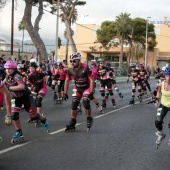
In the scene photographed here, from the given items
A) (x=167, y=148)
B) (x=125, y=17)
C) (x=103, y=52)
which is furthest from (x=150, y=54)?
(x=167, y=148)

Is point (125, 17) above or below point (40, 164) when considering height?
above

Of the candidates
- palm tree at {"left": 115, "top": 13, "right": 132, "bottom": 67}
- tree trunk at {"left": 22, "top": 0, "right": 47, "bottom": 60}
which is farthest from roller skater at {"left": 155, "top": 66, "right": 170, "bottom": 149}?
palm tree at {"left": 115, "top": 13, "right": 132, "bottom": 67}

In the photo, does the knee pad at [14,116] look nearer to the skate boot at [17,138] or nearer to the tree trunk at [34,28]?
the skate boot at [17,138]

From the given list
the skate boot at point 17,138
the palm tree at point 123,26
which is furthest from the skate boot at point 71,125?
the palm tree at point 123,26

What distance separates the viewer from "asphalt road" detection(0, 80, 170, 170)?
6.82 metres

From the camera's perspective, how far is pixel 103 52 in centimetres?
8106

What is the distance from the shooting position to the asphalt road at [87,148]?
682cm

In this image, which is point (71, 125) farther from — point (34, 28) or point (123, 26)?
point (123, 26)

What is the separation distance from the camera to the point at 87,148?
26.8 ft

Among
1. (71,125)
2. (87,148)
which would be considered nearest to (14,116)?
(87,148)

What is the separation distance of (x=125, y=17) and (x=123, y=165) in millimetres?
64866

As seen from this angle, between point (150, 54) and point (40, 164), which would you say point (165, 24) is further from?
point (40, 164)

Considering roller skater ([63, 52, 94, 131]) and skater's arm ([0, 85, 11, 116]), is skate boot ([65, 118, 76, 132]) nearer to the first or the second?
roller skater ([63, 52, 94, 131])

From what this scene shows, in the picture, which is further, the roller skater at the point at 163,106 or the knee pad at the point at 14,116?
the knee pad at the point at 14,116
